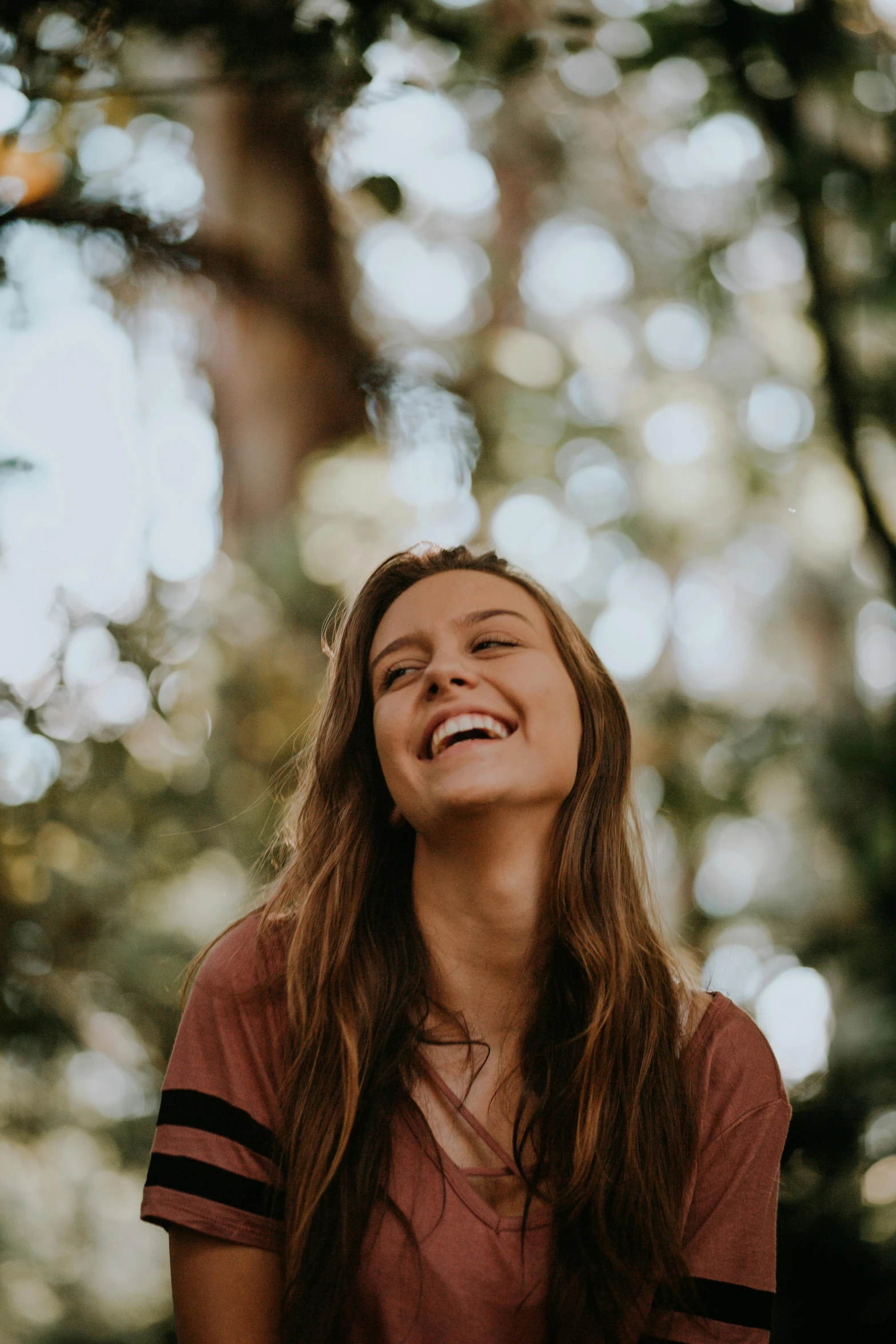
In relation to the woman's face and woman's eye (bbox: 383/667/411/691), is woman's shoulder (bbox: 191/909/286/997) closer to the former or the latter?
the woman's face

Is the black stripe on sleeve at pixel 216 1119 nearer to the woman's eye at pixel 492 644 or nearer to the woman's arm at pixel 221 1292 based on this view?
the woman's arm at pixel 221 1292

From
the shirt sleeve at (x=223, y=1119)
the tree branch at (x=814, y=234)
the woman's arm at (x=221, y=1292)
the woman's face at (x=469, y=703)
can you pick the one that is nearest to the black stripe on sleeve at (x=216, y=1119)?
the shirt sleeve at (x=223, y=1119)

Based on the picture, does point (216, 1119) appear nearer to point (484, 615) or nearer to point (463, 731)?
point (463, 731)

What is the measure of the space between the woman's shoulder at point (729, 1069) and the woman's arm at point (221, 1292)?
0.64m

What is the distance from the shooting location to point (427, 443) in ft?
6.14

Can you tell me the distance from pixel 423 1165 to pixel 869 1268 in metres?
A: 1.61

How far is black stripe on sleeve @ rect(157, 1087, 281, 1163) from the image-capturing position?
4.98 feet

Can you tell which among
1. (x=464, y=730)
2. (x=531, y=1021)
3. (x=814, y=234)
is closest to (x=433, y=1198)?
(x=531, y=1021)

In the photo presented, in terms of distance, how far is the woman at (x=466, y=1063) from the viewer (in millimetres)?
1465

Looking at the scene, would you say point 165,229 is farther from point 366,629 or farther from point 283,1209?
point 283,1209

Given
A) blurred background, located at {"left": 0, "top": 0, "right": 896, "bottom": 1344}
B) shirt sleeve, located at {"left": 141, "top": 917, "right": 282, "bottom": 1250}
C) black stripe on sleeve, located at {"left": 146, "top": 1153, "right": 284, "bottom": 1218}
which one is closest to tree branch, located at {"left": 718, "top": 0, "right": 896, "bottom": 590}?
blurred background, located at {"left": 0, "top": 0, "right": 896, "bottom": 1344}

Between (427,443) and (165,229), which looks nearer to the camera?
(165,229)

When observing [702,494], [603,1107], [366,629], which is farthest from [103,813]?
[702,494]

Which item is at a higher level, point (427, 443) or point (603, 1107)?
point (427, 443)
